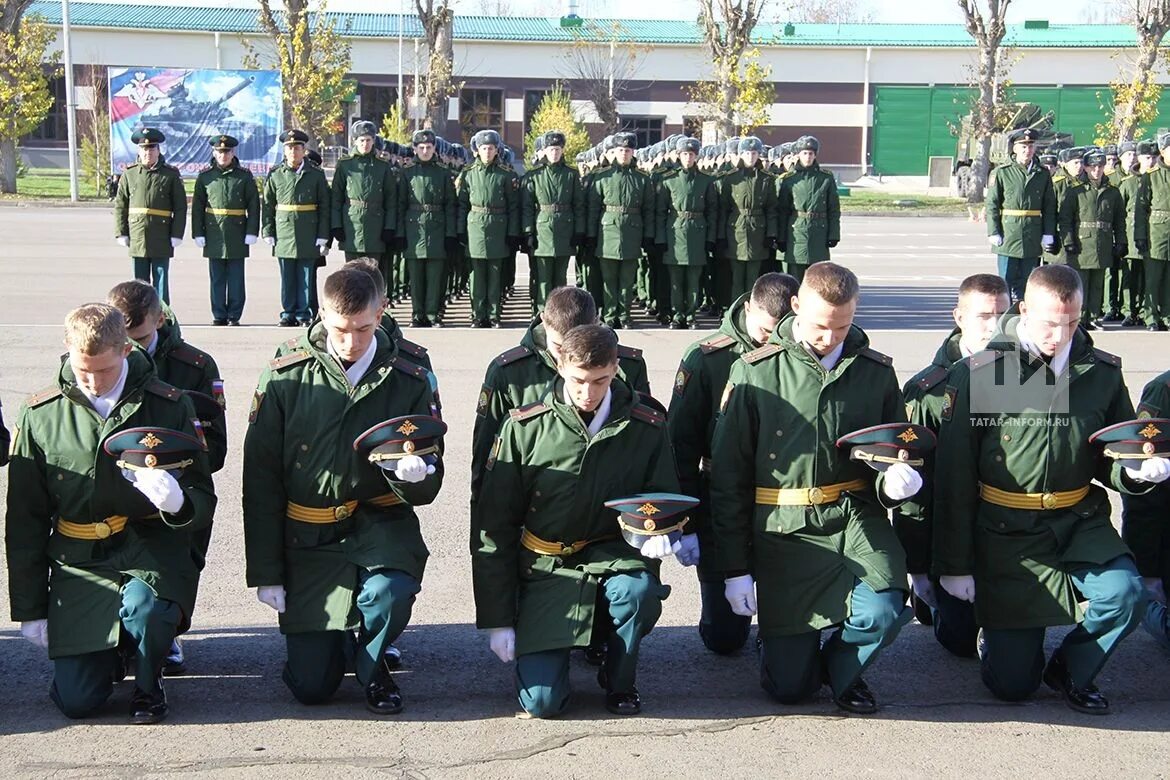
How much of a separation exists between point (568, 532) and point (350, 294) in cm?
126

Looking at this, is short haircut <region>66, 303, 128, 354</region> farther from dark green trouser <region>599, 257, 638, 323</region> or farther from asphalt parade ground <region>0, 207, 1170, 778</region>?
dark green trouser <region>599, 257, 638, 323</region>

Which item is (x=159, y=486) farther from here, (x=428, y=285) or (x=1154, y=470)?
(x=428, y=285)

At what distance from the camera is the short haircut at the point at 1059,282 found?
210 inches

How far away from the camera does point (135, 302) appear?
5.74 m

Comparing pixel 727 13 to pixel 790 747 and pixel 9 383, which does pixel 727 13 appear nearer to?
pixel 9 383

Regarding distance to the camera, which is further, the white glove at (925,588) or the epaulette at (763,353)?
the white glove at (925,588)

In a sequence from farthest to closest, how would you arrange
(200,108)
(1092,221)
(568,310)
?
→ 1. (200,108)
2. (1092,221)
3. (568,310)

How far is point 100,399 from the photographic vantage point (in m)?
5.05

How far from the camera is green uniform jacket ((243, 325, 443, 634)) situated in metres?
5.16

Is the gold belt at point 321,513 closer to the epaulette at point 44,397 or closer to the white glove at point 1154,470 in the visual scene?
the epaulette at point 44,397

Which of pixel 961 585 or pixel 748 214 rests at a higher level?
pixel 748 214

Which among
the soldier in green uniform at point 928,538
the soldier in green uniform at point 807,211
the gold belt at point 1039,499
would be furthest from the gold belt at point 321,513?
the soldier in green uniform at point 807,211

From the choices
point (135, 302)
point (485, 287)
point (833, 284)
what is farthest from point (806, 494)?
point (485, 287)

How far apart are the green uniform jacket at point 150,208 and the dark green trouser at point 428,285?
2635 mm
